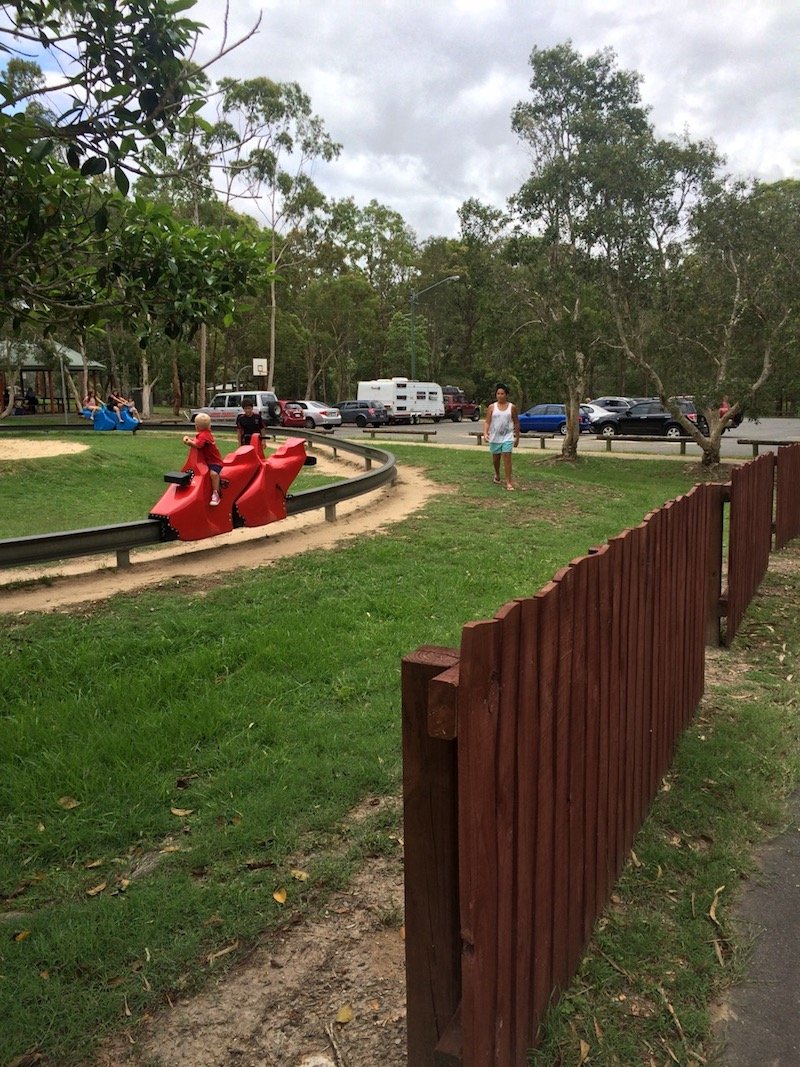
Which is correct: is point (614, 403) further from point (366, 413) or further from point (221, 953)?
point (221, 953)

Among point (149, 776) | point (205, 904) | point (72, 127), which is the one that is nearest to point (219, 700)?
point (149, 776)

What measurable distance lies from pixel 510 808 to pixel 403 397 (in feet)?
145

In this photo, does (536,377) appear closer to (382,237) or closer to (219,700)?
(219,700)

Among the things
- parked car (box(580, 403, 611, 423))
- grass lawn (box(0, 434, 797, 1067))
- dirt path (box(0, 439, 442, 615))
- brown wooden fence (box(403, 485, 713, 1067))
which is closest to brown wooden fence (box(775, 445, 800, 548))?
grass lawn (box(0, 434, 797, 1067))

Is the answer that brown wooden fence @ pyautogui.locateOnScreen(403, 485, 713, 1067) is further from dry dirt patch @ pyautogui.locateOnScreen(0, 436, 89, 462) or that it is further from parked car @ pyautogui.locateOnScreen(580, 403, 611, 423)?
parked car @ pyautogui.locateOnScreen(580, 403, 611, 423)

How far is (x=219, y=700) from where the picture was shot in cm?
445

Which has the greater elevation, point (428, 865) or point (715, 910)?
point (428, 865)

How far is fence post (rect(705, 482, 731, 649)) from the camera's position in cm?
523

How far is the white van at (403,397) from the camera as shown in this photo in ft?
149

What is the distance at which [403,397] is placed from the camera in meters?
45.5

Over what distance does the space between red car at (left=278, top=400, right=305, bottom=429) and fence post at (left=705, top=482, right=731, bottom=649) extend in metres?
32.0

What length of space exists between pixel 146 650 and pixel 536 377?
15.6 meters

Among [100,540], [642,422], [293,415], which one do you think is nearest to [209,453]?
[100,540]

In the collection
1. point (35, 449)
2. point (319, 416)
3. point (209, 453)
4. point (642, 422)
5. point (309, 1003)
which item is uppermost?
point (319, 416)
